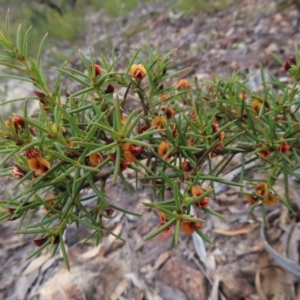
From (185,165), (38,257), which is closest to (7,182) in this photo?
(38,257)

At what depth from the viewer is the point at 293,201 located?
1735 millimetres

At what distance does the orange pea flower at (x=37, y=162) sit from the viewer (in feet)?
2.67

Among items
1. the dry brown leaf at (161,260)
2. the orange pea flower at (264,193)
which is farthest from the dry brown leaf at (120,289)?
the orange pea flower at (264,193)

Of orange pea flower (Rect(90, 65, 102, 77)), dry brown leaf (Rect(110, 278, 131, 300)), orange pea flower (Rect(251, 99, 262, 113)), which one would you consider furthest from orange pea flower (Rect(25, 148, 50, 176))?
dry brown leaf (Rect(110, 278, 131, 300))

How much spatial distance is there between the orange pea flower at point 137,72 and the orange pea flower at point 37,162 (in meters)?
0.33

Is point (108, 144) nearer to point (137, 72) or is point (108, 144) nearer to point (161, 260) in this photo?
point (137, 72)

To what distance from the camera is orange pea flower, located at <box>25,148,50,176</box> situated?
81cm

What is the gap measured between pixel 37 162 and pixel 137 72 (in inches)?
13.9

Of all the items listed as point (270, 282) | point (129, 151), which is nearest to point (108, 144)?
point (129, 151)

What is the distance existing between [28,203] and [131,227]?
113 centimetres

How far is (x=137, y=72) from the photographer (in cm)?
98

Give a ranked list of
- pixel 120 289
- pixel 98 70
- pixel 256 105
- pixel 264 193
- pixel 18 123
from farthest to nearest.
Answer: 1. pixel 120 289
2. pixel 256 105
3. pixel 264 193
4. pixel 98 70
5. pixel 18 123

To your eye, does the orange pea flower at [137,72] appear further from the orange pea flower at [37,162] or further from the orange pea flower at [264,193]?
the orange pea flower at [264,193]

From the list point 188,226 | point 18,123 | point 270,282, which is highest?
point 18,123
